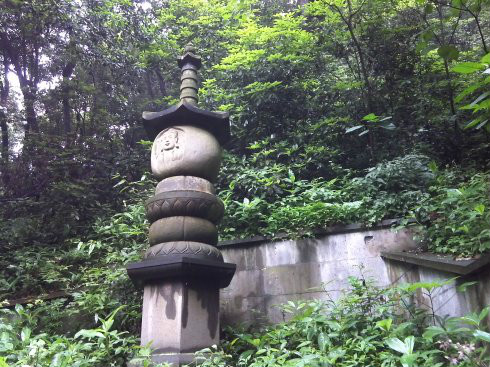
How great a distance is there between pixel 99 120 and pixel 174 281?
21.1 feet

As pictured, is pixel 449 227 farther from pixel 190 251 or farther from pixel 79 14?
pixel 79 14

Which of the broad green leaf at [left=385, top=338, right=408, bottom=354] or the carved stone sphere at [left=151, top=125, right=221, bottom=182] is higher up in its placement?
the carved stone sphere at [left=151, top=125, right=221, bottom=182]

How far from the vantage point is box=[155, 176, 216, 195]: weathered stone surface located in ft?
13.3

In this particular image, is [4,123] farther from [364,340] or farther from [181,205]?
[364,340]

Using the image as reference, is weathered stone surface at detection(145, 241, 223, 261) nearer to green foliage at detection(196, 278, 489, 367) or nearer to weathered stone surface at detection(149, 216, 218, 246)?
weathered stone surface at detection(149, 216, 218, 246)

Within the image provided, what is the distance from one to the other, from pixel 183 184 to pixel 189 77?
144cm

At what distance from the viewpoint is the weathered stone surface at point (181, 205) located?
12.7 feet

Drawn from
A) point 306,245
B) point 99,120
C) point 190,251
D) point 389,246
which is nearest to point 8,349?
point 190,251

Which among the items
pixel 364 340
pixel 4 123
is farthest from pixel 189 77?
pixel 4 123

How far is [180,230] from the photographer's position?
3.83m

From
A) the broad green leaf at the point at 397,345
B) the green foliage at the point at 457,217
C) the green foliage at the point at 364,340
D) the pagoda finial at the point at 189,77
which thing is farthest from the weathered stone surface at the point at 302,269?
the pagoda finial at the point at 189,77

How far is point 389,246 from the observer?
4.78 metres

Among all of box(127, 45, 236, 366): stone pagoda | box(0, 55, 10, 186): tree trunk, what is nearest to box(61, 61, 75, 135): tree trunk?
box(0, 55, 10, 186): tree trunk

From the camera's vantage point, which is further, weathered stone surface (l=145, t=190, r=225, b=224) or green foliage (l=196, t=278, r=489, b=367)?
weathered stone surface (l=145, t=190, r=225, b=224)
